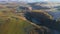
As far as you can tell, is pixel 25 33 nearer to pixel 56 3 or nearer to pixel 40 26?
pixel 40 26

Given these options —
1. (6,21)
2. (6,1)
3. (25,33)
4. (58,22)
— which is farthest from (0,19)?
(58,22)

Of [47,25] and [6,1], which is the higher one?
[6,1]

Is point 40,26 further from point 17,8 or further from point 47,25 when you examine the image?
point 17,8

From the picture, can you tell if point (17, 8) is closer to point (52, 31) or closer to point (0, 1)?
point (0, 1)

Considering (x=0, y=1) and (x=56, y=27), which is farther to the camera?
(x=0, y=1)

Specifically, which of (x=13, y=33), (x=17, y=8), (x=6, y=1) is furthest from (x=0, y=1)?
(x=13, y=33)

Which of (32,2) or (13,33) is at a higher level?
(32,2)

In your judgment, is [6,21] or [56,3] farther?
[56,3]

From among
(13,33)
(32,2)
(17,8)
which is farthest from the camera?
(32,2)

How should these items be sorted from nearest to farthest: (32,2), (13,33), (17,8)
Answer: (13,33), (17,8), (32,2)
